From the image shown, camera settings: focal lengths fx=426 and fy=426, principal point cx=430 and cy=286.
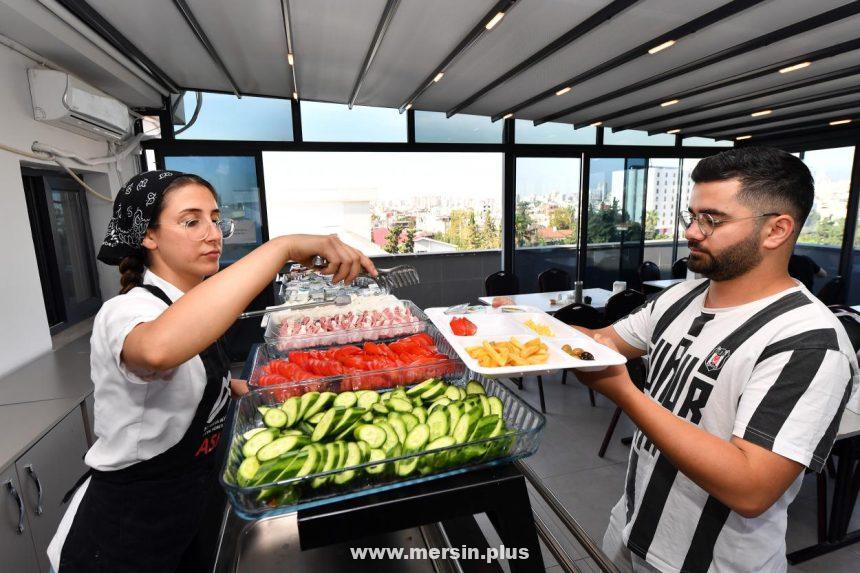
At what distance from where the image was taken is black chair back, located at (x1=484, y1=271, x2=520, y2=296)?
5.18 m

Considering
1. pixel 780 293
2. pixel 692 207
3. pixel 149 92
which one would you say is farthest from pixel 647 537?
pixel 149 92

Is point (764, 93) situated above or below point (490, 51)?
below

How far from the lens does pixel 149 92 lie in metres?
4.45

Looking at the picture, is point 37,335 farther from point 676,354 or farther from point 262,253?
point 676,354

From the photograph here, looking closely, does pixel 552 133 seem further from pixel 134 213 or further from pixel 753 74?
pixel 134 213

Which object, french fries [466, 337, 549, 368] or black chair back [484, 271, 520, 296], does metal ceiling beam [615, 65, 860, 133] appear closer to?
black chair back [484, 271, 520, 296]

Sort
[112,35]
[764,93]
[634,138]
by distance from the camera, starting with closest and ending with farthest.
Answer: [112,35] < [764,93] < [634,138]

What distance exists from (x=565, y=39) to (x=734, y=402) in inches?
123

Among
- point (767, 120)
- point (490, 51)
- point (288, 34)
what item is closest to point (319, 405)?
point (288, 34)

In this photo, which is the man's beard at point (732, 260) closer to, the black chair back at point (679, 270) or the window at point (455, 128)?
the window at point (455, 128)

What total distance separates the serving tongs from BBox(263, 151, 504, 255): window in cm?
316

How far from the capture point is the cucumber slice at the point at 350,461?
2.44ft

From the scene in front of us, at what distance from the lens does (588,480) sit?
2949mm

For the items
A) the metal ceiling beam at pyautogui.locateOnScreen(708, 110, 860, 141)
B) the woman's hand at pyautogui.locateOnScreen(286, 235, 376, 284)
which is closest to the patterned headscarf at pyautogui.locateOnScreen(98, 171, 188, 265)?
the woman's hand at pyautogui.locateOnScreen(286, 235, 376, 284)
